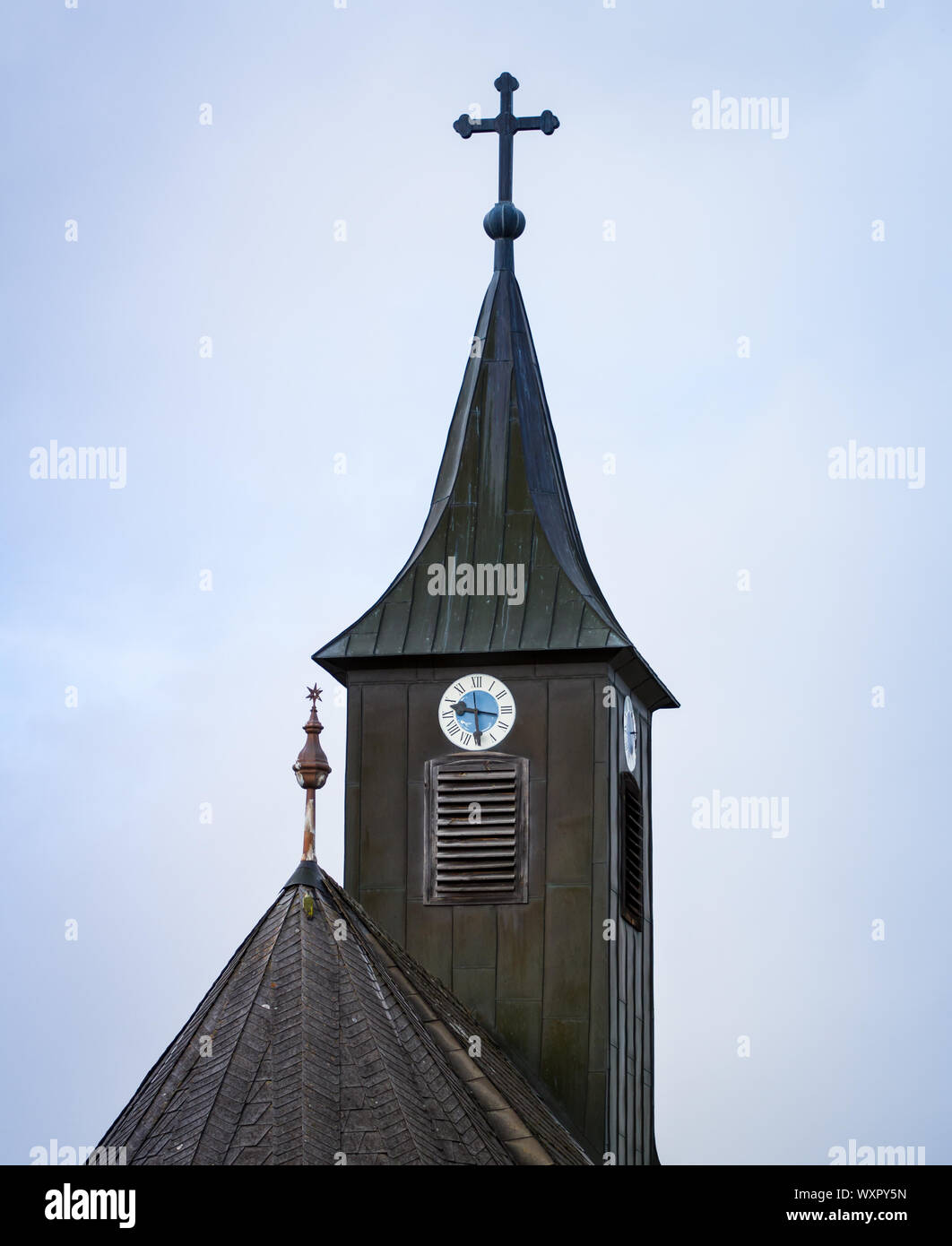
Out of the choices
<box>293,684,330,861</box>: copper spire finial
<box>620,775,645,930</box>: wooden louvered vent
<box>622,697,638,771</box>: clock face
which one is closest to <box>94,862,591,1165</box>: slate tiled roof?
<box>293,684,330,861</box>: copper spire finial

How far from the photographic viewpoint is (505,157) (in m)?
33.5

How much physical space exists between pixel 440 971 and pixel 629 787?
2.98 metres

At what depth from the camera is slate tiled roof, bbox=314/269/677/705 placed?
30.6 meters

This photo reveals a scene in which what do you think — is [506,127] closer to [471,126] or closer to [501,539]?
[471,126]

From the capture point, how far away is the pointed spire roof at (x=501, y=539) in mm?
30609

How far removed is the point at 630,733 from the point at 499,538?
240 centimetres

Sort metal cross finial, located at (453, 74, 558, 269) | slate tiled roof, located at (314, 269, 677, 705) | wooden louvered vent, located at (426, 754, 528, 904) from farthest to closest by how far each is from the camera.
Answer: metal cross finial, located at (453, 74, 558, 269)
slate tiled roof, located at (314, 269, 677, 705)
wooden louvered vent, located at (426, 754, 528, 904)

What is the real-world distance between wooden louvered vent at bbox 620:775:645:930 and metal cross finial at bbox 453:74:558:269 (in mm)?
6090

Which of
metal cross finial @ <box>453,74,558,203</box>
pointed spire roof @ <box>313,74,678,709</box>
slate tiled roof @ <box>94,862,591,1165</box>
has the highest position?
metal cross finial @ <box>453,74,558,203</box>

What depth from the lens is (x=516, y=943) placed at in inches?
1171

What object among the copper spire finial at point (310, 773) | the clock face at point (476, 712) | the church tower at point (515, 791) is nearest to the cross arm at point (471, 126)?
the church tower at point (515, 791)

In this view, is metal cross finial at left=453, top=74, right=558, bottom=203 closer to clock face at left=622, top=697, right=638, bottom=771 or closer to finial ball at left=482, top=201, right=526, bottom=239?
finial ball at left=482, top=201, right=526, bottom=239
